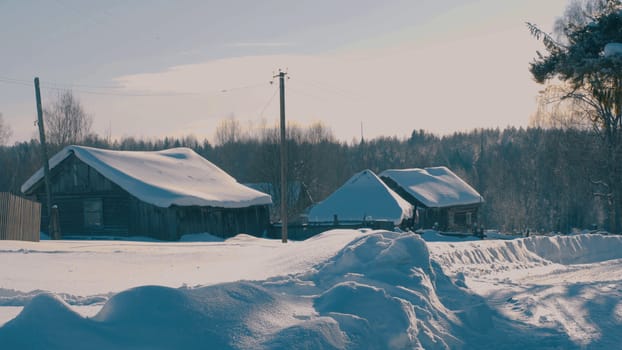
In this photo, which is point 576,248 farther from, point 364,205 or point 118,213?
point 118,213

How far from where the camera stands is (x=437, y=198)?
44.8 metres

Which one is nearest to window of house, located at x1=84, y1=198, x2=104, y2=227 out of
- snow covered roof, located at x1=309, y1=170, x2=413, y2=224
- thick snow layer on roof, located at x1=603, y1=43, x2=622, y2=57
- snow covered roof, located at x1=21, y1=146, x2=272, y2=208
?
snow covered roof, located at x1=21, y1=146, x2=272, y2=208

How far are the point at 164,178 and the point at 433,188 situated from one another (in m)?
22.1

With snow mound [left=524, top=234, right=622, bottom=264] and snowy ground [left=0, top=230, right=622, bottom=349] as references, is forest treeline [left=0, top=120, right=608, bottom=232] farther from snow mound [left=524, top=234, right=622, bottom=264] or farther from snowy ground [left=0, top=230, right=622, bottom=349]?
snowy ground [left=0, top=230, right=622, bottom=349]

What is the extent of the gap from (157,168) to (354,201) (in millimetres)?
12542

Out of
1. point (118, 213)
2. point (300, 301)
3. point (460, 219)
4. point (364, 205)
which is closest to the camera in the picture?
point (300, 301)

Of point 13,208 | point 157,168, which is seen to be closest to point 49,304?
point 13,208

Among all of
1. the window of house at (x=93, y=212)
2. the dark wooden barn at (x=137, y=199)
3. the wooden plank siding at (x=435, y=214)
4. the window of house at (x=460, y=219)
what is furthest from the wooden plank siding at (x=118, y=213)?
the window of house at (x=460, y=219)

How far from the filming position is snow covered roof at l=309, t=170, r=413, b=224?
37.1m

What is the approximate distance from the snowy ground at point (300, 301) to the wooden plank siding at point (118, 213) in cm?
1340

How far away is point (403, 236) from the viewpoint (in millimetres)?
10953

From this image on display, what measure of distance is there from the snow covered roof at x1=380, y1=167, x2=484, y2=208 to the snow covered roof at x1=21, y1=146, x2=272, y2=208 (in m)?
14.4

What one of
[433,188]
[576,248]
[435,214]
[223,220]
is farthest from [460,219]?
[576,248]

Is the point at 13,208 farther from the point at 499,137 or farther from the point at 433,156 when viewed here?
the point at 499,137
